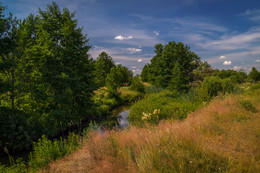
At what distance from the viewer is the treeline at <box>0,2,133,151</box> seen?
28.1ft

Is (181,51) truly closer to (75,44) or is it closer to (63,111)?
(75,44)

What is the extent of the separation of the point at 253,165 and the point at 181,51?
32.3 m

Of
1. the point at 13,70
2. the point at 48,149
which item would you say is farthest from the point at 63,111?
the point at 48,149

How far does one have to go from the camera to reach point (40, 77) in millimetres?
10609

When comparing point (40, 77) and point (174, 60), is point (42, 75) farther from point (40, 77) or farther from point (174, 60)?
point (174, 60)

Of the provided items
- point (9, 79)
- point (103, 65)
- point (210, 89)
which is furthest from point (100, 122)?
point (103, 65)

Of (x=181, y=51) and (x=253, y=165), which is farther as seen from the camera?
(x=181, y=51)

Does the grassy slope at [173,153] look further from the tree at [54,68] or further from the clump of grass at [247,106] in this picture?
the tree at [54,68]

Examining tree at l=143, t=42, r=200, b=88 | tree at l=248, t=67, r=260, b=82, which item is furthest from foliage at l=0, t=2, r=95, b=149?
tree at l=248, t=67, r=260, b=82

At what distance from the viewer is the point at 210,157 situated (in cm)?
287

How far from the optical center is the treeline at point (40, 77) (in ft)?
28.1

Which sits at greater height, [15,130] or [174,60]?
[174,60]

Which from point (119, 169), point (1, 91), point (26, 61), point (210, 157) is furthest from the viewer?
point (26, 61)

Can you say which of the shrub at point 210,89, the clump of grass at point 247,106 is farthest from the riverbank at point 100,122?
the clump of grass at point 247,106
